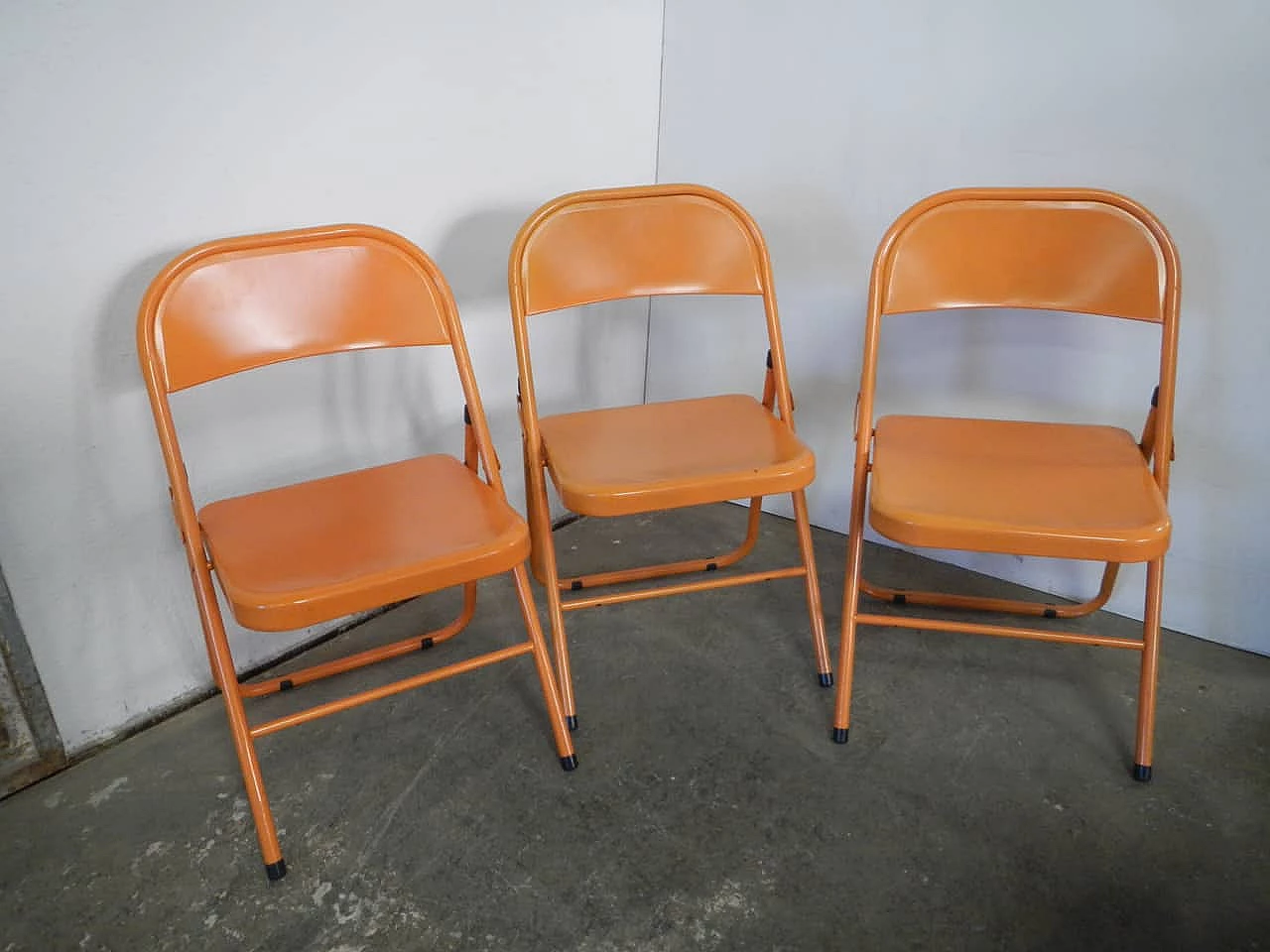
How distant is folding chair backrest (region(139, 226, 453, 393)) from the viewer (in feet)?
4.66

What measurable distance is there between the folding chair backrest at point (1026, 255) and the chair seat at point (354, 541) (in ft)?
2.82

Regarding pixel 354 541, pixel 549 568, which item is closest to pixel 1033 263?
pixel 549 568

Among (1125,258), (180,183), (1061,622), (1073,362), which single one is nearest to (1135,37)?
(1125,258)

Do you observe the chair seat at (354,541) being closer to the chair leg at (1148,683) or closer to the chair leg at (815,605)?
the chair leg at (815,605)

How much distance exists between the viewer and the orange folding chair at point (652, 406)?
166cm

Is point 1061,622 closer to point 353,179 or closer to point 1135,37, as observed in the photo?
point 1135,37

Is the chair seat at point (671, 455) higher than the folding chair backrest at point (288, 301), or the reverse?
the folding chair backrest at point (288, 301)

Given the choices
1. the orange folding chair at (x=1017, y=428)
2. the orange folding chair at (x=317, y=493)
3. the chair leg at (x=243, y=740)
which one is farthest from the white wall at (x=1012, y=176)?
the chair leg at (x=243, y=740)

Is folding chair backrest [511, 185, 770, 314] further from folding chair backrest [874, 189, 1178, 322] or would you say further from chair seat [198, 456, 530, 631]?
chair seat [198, 456, 530, 631]

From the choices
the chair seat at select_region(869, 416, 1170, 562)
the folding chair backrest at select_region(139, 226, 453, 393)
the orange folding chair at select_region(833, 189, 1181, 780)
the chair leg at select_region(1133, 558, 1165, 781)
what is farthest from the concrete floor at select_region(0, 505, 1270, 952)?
the folding chair backrest at select_region(139, 226, 453, 393)

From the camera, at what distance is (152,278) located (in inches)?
58.9

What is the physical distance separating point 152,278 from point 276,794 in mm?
879

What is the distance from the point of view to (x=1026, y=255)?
1718 millimetres

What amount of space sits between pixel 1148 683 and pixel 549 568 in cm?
109
